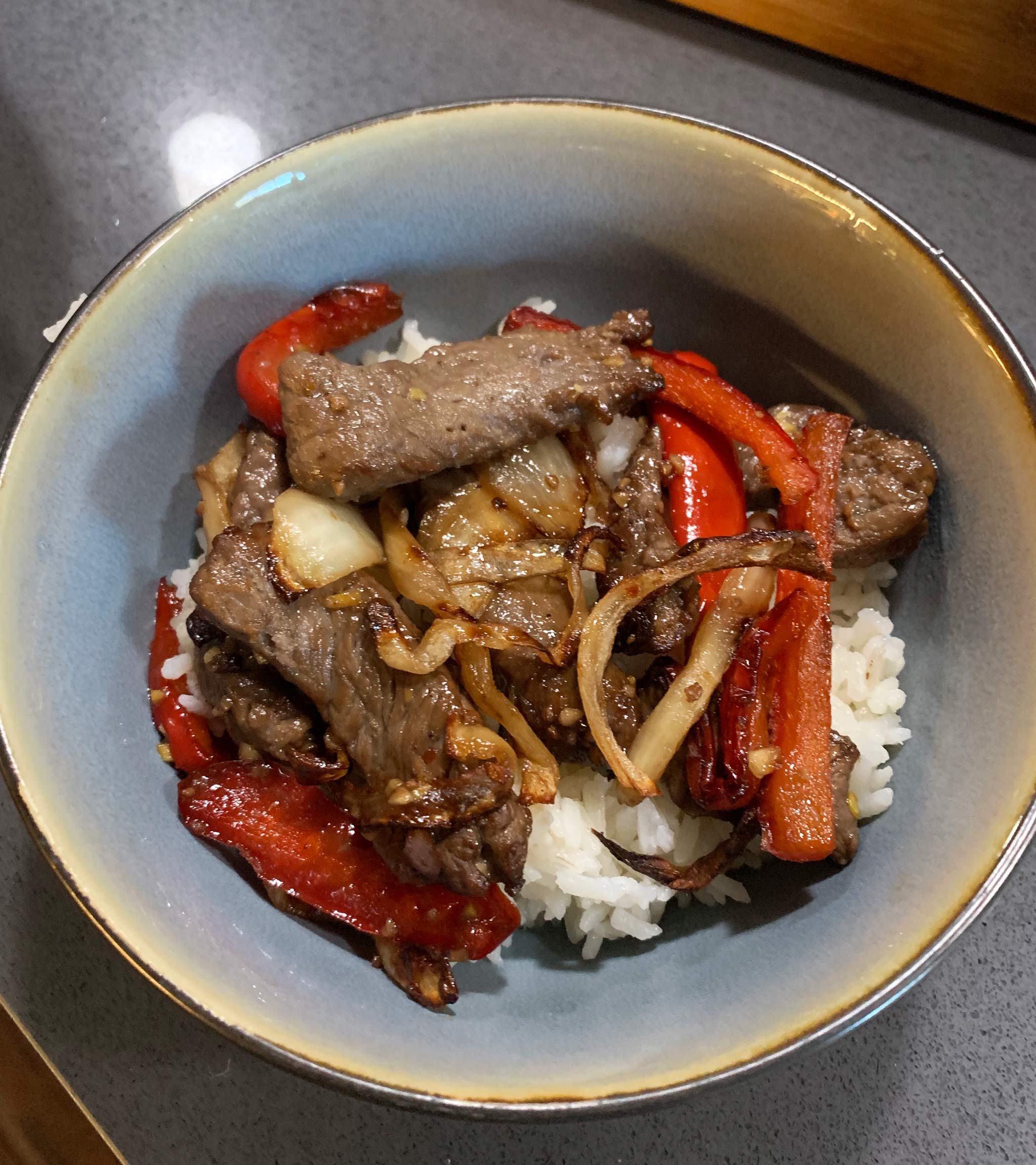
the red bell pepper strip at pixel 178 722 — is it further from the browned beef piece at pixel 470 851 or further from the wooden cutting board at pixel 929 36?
the wooden cutting board at pixel 929 36

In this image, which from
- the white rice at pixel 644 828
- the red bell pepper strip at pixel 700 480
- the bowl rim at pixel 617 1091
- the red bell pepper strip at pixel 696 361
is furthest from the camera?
the red bell pepper strip at pixel 696 361

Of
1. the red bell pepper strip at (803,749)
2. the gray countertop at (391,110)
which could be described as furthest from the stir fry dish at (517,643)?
the gray countertop at (391,110)

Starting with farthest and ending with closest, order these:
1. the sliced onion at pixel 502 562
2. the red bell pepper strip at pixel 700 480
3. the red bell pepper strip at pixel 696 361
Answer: the red bell pepper strip at pixel 696 361 < the red bell pepper strip at pixel 700 480 < the sliced onion at pixel 502 562

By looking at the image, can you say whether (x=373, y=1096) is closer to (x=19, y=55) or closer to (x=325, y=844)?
(x=325, y=844)

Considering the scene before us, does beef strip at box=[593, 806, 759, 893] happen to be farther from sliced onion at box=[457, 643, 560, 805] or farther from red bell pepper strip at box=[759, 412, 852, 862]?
sliced onion at box=[457, 643, 560, 805]

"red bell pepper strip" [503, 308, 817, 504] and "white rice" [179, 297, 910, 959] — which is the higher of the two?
"red bell pepper strip" [503, 308, 817, 504]

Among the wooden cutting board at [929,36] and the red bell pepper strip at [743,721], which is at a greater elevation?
the wooden cutting board at [929,36]

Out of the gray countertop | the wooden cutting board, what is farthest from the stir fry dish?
the wooden cutting board
